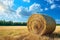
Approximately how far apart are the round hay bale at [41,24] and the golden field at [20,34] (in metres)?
0.05

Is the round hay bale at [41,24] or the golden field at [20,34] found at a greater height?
the round hay bale at [41,24]

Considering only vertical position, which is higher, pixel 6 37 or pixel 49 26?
pixel 49 26

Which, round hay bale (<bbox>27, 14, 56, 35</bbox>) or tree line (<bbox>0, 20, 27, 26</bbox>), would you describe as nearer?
round hay bale (<bbox>27, 14, 56, 35</bbox>)

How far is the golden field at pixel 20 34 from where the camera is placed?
1.71 m

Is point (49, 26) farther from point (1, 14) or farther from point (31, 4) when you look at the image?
point (1, 14)

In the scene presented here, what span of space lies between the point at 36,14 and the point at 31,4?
0.61 ft

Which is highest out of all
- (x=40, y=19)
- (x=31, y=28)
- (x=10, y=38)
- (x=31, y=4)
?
(x=31, y=4)

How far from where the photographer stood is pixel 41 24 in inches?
67.1

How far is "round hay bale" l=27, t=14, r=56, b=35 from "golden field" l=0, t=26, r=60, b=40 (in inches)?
2.2

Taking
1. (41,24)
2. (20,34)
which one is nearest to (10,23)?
(20,34)

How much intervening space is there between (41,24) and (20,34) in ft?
0.99

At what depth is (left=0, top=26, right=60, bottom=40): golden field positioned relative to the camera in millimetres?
1714

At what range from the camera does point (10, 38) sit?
5.70 ft

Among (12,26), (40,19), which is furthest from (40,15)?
(12,26)
